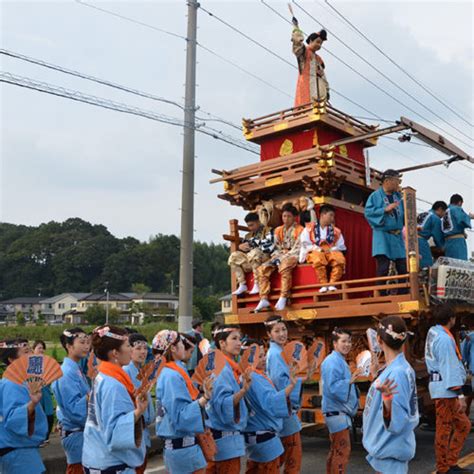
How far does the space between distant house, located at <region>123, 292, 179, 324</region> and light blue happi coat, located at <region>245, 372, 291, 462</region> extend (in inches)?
2264

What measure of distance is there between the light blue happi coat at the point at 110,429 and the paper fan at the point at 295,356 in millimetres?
2078

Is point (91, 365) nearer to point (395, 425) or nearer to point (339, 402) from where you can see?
point (339, 402)

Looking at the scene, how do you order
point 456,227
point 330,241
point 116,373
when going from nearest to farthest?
point 116,373 → point 330,241 → point 456,227

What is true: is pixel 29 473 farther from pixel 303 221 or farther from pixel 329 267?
pixel 303 221

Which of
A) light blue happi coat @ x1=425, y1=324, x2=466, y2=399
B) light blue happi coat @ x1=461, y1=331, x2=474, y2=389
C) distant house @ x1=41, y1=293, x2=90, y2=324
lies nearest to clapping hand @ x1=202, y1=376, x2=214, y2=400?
light blue happi coat @ x1=425, y1=324, x2=466, y2=399

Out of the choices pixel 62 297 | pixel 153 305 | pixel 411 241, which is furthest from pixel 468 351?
pixel 62 297

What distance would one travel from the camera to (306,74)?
1152 cm

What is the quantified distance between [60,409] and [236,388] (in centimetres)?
145

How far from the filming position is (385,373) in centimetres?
378

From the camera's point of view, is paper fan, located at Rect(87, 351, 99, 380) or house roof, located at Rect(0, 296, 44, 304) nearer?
paper fan, located at Rect(87, 351, 99, 380)

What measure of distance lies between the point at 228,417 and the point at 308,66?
28.4 ft

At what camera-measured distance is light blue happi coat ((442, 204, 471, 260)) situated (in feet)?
29.9

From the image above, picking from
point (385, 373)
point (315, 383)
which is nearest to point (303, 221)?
point (315, 383)

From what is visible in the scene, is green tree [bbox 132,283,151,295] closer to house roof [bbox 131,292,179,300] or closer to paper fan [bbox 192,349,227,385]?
house roof [bbox 131,292,179,300]
